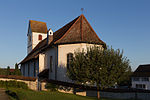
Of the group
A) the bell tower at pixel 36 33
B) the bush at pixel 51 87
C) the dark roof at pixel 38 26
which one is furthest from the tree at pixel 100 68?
the dark roof at pixel 38 26

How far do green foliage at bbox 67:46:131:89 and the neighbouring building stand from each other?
43661 mm

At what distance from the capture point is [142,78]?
58.6 m

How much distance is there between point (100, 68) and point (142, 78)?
47.5m

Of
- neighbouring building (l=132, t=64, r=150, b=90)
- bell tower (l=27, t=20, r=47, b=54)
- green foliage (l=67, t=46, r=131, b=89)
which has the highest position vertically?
bell tower (l=27, t=20, r=47, b=54)

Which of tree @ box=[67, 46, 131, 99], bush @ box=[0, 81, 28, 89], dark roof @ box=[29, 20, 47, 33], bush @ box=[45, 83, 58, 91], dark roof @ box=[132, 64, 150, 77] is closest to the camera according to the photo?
tree @ box=[67, 46, 131, 99]

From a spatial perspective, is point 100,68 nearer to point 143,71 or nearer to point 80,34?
point 80,34

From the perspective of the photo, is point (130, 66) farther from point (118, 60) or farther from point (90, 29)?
point (90, 29)

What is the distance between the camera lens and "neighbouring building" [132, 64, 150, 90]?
56.6 metres

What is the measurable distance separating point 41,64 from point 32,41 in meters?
16.8

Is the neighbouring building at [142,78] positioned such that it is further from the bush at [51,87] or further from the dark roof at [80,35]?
the bush at [51,87]

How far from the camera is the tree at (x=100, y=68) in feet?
53.3

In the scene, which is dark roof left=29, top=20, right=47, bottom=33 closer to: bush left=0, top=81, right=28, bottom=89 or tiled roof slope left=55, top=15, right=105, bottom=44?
tiled roof slope left=55, top=15, right=105, bottom=44

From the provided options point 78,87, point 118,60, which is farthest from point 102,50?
point 78,87

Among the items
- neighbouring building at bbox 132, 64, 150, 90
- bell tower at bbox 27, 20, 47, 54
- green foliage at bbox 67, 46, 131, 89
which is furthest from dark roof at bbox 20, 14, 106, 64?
neighbouring building at bbox 132, 64, 150, 90
